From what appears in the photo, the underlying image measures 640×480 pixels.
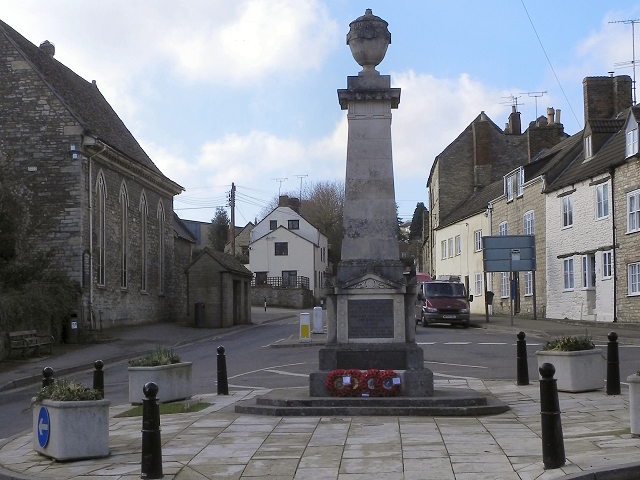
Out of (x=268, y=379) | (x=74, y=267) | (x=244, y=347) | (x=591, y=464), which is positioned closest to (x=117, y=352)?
(x=244, y=347)

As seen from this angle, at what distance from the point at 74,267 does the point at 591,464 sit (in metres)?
27.9

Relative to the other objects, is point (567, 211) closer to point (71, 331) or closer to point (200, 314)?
point (200, 314)

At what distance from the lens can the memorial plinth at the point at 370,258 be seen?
13.0m

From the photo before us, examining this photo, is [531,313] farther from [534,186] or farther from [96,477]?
[96,477]

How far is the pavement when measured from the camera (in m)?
8.20

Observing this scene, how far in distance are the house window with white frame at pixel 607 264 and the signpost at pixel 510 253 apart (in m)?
4.14

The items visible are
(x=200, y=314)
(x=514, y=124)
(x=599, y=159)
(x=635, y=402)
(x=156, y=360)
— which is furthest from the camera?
(x=514, y=124)

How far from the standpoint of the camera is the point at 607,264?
112 ft

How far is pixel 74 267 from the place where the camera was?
1296 inches

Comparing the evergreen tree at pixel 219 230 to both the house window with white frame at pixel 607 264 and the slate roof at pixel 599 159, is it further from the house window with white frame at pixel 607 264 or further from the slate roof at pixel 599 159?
the house window with white frame at pixel 607 264

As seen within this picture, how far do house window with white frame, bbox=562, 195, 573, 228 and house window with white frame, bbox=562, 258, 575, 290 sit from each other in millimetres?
1686

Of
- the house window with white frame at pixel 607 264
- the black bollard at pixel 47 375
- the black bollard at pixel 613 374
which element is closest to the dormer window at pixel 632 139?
the house window with white frame at pixel 607 264

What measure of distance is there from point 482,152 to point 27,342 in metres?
41.1

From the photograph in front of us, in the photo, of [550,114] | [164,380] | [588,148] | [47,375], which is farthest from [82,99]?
[47,375]
